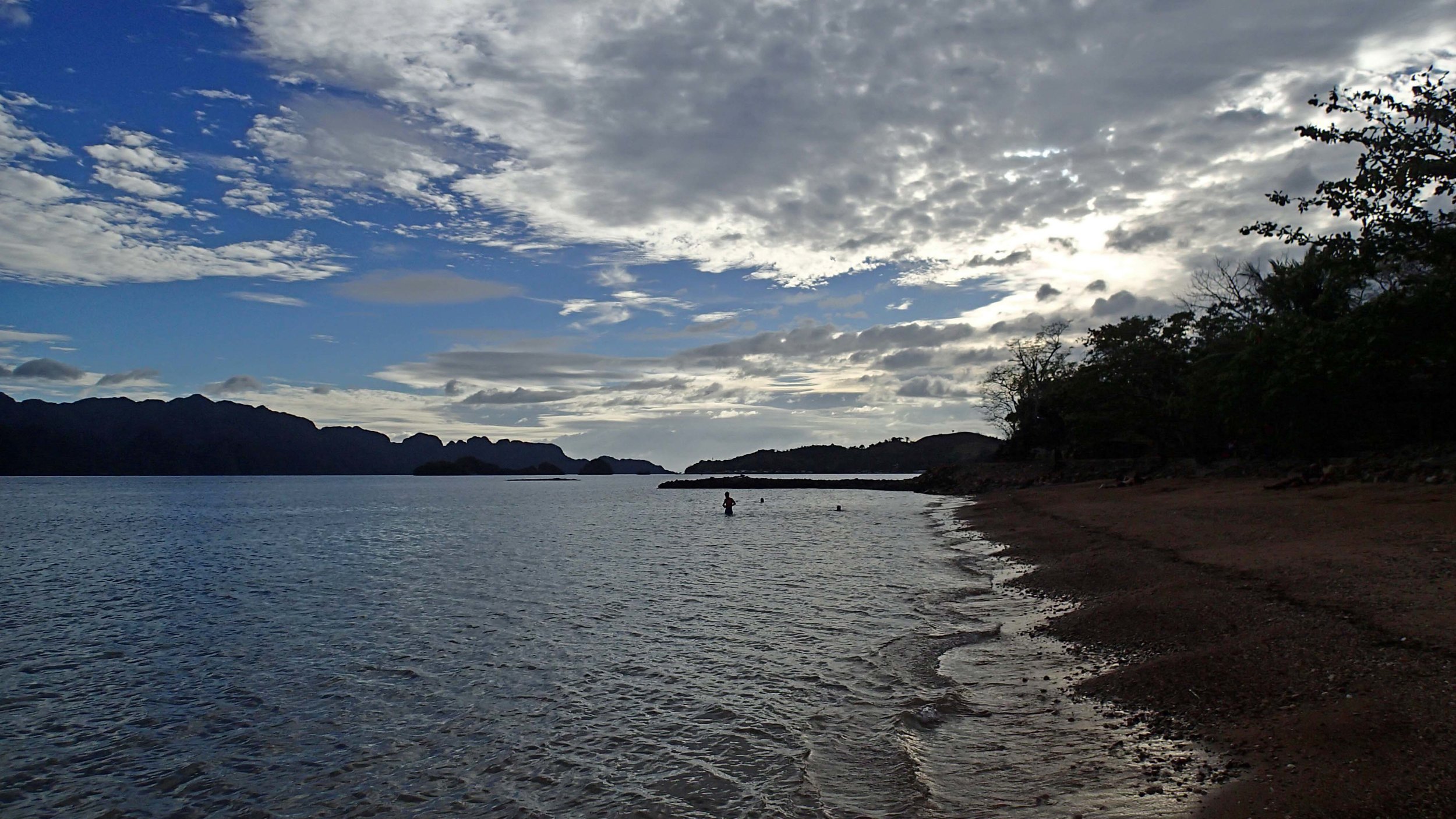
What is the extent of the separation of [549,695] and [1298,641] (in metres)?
9.75

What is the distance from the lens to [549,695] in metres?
11.2

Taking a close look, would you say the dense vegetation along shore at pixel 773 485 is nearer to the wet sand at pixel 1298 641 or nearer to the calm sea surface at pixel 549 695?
the wet sand at pixel 1298 641

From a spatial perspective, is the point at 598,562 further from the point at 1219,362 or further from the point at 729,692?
the point at 1219,362

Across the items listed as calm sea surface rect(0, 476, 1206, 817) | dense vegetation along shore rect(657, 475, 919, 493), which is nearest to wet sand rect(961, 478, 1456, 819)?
calm sea surface rect(0, 476, 1206, 817)

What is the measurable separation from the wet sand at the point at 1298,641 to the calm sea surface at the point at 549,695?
2.83 feet

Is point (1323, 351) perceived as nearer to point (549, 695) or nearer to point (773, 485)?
point (549, 695)

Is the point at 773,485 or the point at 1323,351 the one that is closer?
the point at 1323,351

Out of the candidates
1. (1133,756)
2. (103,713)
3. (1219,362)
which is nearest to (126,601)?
(103,713)

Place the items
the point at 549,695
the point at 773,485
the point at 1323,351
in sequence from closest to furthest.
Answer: the point at 549,695, the point at 1323,351, the point at 773,485

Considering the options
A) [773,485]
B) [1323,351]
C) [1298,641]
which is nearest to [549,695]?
[1298,641]

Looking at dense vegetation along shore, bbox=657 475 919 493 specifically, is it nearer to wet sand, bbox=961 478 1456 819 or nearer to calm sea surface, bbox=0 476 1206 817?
wet sand, bbox=961 478 1456 819

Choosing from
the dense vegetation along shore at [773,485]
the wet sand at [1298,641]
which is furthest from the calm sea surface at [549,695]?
the dense vegetation along shore at [773,485]

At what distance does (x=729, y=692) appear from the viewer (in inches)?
435

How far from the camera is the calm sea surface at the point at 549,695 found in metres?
7.67
